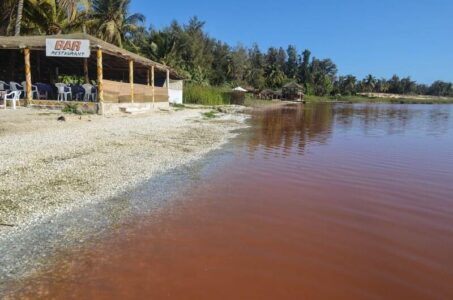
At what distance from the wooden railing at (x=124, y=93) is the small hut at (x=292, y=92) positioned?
4965 centimetres

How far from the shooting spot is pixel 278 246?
474cm

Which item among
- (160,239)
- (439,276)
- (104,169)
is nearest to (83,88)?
(104,169)

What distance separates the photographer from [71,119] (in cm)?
1452

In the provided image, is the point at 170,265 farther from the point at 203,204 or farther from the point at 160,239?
the point at 203,204

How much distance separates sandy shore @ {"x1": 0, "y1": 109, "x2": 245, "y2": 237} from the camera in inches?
224

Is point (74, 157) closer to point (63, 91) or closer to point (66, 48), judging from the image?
point (66, 48)

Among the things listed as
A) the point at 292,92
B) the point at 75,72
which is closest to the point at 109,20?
the point at 75,72

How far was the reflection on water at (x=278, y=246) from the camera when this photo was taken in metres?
3.75

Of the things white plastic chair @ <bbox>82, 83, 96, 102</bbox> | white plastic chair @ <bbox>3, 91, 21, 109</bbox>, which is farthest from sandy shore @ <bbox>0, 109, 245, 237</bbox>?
white plastic chair @ <bbox>82, 83, 96, 102</bbox>

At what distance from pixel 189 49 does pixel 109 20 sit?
21.5 meters

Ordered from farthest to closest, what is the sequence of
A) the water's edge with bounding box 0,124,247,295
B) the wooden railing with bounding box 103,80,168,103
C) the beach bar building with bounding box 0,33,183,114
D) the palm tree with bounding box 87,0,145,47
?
the palm tree with bounding box 87,0,145,47 → the wooden railing with bounding box 103,80,168,103 → the beach bar building with bounding box 0,33,183,114 → the water's edge with bounding box 0,124,247,295

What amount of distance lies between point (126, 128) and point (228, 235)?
31.7ft

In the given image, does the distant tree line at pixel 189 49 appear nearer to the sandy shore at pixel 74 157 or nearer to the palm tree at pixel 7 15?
the palm tree at pixel 7 15

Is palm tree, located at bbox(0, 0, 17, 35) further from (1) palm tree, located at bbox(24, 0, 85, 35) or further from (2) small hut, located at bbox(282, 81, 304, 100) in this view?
(2) small hut, located at bbox(282, 81, 304, 100)
